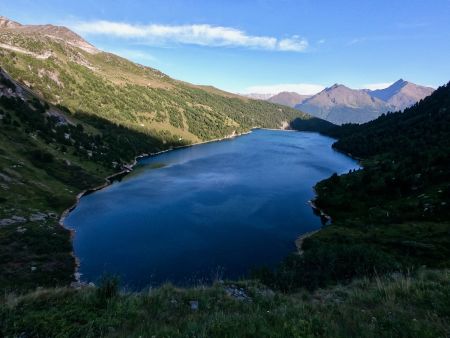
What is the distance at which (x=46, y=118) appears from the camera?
152750 mm

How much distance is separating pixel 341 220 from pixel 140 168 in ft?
358

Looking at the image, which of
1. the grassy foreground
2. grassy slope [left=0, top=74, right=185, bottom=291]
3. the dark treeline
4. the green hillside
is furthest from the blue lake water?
the grassy foreground

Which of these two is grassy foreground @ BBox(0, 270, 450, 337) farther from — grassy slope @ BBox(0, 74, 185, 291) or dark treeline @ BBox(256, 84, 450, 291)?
dark treeline @ BBox(256, 84, 450, 291)

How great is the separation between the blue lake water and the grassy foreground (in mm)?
18232

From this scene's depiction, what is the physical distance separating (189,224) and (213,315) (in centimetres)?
7661

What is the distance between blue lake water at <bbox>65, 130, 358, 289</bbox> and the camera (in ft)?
214

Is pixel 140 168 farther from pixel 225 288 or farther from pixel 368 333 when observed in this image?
pixel 368 333

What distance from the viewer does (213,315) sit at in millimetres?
13320

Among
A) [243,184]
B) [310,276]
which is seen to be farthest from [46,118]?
[310,276]

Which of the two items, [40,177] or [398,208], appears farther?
[40,177]

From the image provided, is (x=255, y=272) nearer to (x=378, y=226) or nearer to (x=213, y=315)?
(x=213, y=315)

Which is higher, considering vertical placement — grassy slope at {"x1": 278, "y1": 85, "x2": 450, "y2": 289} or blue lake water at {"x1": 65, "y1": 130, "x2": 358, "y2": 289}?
grassy slope at {"x1": 278, "y1": 85, "x2": 450, "y2": 289}

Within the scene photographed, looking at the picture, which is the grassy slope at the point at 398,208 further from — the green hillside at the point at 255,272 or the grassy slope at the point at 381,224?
the green hillside at the point at 255,272

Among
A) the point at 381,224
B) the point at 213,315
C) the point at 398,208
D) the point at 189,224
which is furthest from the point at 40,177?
the point at 398,208
